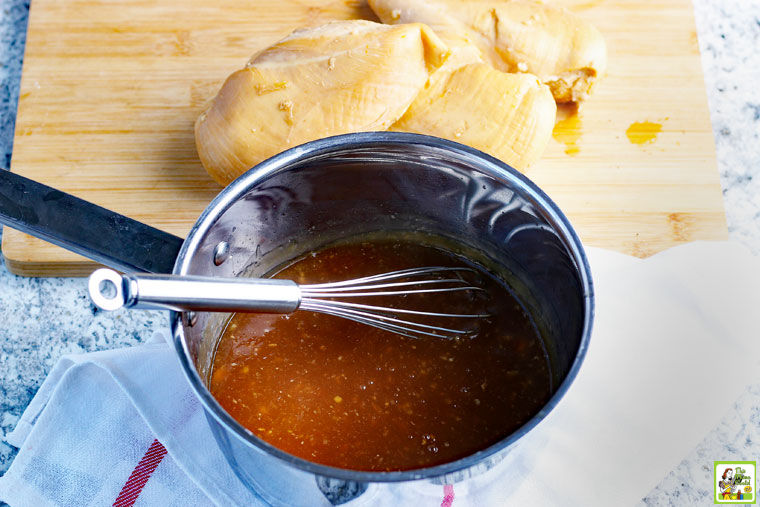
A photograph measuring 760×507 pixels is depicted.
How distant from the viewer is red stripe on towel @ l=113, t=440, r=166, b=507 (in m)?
1.05

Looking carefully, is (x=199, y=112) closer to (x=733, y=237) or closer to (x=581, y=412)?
(x=581, y=412)

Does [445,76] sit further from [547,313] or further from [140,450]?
[140,450]

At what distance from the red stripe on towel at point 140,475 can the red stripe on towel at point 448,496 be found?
389 millimetres

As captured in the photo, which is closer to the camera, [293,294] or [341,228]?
[293,294]

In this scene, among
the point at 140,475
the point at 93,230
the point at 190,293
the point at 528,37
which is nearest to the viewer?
the point at 190,293

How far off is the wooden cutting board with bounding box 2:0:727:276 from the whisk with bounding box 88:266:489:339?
0.31 m

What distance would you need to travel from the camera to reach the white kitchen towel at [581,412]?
1.05 metres

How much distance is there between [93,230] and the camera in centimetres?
79

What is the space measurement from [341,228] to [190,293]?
40cm

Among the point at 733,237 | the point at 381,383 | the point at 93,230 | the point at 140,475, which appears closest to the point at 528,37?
the point at 733,237

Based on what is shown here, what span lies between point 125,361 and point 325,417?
36 cm

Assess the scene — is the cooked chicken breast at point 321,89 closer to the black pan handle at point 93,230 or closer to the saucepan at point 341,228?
the saucepan at point 341,228

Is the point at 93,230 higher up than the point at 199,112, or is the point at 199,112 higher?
the point at 93,230

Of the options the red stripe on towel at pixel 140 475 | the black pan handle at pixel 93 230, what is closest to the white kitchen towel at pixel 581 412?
the red stripe on towel at pixel 140 475
